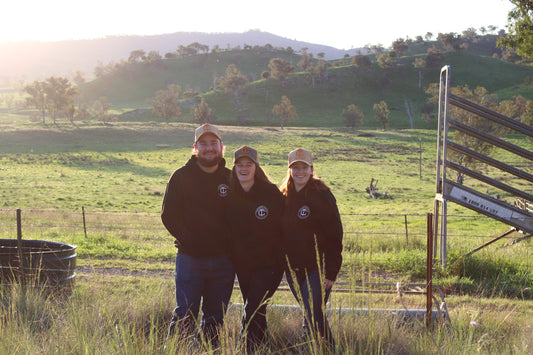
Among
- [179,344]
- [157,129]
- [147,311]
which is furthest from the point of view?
[157,129]

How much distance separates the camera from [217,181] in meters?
4.80

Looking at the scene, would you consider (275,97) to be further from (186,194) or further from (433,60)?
(186,194)

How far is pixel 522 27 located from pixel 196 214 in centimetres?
1350

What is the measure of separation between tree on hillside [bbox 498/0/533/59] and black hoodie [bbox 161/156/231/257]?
42.3 ft

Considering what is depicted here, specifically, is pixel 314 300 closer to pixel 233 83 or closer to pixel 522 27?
pixel 522 27

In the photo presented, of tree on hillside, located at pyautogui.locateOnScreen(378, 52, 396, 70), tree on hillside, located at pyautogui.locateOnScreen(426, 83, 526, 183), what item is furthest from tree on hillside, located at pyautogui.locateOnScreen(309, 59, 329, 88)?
tree on hillside, located at pyautogui.locateOnScreen(426, 83, 526, 183)

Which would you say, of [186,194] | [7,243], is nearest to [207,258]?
[186,194]

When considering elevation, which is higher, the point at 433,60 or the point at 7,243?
the point at 433,60

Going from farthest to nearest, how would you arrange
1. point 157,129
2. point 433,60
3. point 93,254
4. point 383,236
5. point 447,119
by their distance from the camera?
point 433,60
point 157,129
point 383,236
point 93,254
point 447,119

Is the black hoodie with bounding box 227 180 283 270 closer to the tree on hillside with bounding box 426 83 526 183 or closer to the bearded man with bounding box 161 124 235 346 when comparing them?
the bearded man with bounding box 161 124 235 346

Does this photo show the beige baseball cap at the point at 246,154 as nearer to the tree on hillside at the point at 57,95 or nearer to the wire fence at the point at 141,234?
the wire fence at the point at 141,234

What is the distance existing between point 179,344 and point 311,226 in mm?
1512

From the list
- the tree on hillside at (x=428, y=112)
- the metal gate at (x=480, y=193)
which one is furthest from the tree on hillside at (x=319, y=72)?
the metal gate at (x=480, y=193)

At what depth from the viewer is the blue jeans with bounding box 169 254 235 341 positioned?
4645 mm
